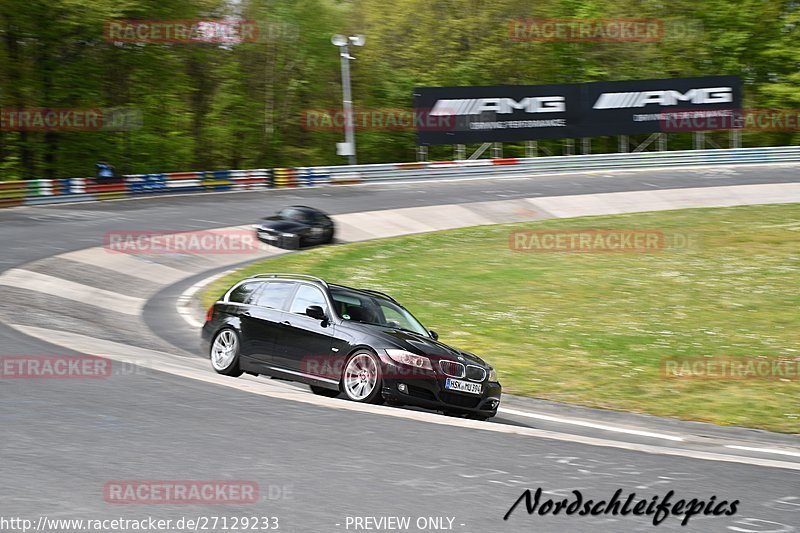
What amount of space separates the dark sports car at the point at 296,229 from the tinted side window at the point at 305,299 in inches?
639

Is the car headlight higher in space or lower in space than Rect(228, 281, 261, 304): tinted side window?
lower

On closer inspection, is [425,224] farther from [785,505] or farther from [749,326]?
[785,505]

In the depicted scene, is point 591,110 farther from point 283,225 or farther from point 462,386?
point 462,386

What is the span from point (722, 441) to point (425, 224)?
23.0 m

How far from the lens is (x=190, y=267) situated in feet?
79.2

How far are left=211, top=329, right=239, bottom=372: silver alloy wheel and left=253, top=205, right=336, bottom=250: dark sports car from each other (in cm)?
1562

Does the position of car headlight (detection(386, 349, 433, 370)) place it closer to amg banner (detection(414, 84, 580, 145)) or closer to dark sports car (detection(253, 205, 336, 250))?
dark sports car (detection(253, 205, 336, 250))

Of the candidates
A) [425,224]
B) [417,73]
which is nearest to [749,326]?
[425,224]

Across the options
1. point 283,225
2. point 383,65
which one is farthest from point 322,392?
point 383,65

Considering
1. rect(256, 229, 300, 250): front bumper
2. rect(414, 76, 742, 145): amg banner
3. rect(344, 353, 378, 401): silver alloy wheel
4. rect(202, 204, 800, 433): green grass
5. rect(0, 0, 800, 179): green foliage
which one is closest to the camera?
rect(344, 353, 378, 401): silver alloy wheel

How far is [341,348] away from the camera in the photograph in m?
10.0

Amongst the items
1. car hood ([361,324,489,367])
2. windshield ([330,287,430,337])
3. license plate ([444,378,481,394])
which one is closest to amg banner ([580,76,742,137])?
windshield ([330,287,430,337])

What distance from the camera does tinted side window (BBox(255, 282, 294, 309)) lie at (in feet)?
36.8

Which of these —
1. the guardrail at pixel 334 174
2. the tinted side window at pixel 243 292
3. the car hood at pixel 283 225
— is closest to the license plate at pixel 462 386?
the tinted side window at pixel 243 292
